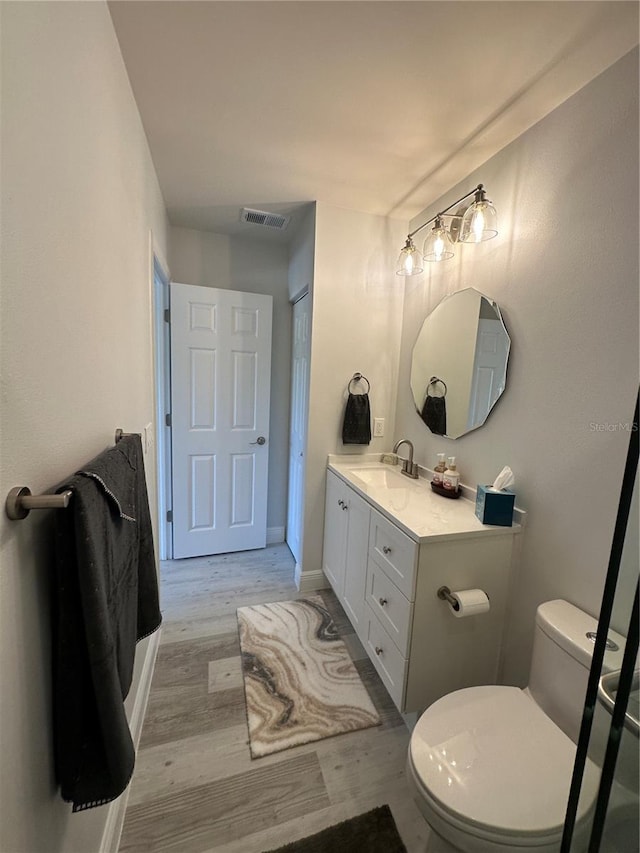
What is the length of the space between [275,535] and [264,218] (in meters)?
2.45

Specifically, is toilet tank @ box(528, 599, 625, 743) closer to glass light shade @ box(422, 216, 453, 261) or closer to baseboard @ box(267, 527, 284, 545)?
glass light shade @ box(422, 216, 453, 261)

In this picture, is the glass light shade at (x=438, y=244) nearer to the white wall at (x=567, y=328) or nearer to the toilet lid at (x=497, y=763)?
the white wall at (x=567, y=328)

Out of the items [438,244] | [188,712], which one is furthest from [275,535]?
[438,244]

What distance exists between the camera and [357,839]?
3.69ft

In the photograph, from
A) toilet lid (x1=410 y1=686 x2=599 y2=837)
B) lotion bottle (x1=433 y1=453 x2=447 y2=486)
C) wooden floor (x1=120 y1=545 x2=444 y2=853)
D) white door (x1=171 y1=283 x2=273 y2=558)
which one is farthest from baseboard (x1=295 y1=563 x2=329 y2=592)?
toilet lid (x1=410 y1=686 x2=599 y2=837)

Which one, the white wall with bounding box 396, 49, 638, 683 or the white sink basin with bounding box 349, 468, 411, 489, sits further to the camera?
the white sink basin with bounding box 349, 468, 411, 489

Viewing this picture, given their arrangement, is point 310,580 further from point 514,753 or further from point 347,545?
point 514,753

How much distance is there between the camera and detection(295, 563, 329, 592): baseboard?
2.37 meters

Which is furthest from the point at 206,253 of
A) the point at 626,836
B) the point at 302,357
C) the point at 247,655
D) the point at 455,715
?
the point at 626,836

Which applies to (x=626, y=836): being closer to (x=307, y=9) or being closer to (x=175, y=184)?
(x=307, y=9)

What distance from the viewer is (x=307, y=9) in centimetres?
99

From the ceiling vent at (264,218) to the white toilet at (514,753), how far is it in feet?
8.16

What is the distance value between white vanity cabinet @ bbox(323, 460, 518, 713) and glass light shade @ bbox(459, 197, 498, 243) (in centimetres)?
117

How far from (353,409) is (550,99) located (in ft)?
5.09
